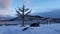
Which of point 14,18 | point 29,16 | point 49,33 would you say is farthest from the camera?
point 29,16

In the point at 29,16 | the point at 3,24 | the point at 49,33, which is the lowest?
the point at 49,33

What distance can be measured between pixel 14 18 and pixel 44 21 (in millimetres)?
1484

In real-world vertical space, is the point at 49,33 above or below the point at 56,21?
below

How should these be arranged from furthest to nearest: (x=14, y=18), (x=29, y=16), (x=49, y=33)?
(x=29, y=16), (x=14, y=18), (x=49, y=33)

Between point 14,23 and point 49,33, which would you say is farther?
point 14,23

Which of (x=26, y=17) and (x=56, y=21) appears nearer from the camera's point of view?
(x=56, y=21)

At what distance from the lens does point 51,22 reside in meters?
5.98

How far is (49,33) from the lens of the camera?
489cm

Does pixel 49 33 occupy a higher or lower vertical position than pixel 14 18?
lower

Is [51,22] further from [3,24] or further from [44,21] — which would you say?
[3,24]

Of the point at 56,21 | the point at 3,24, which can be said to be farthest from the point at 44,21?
the point at 3,24

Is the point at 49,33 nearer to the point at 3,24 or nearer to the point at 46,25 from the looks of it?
the point at 46,25

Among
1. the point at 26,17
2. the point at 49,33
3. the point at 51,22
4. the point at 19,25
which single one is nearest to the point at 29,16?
the point at 26,17

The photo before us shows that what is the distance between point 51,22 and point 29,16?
3.84 ft
